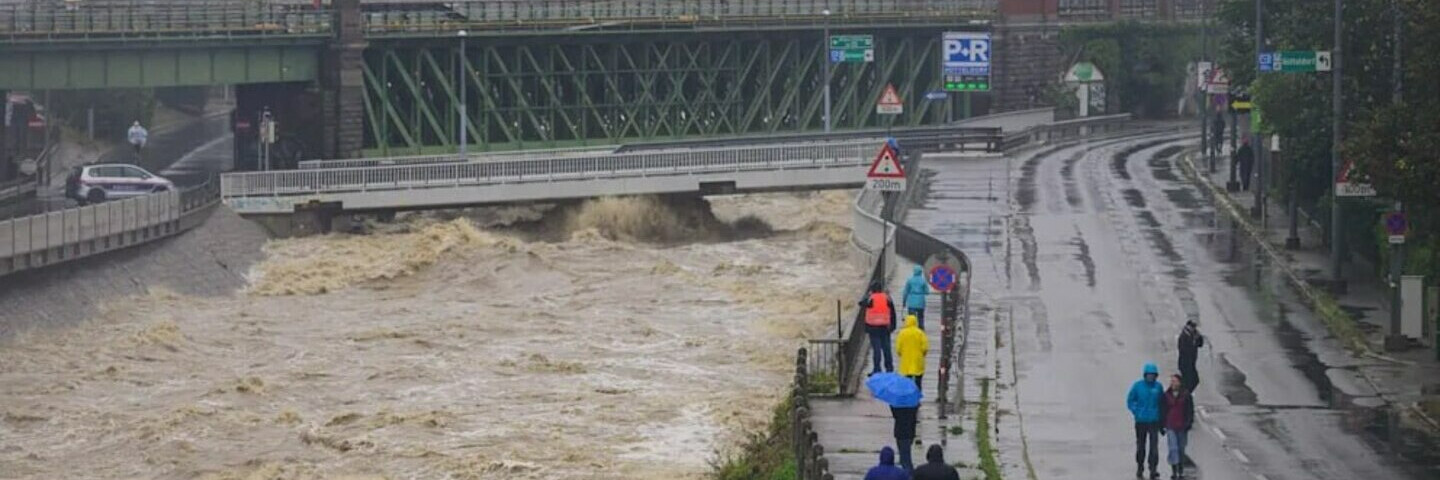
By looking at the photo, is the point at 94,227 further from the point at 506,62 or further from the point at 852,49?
the point at 852,49

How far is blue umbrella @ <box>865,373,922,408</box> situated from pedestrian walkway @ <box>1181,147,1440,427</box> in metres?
9.41

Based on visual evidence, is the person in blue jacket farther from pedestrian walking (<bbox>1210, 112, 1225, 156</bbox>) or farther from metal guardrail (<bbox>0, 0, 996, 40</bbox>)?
metal guardrail (<bbox>0, 0, 996, 40</bbox>)

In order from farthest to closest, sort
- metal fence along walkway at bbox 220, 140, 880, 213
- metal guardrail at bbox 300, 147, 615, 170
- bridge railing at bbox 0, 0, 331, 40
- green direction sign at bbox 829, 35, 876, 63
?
green direction sign at bbox 829, 35, 876, 63 < bridge railing at bbox 0, 0, 331, 40 < metal guardrail at bbox 300, 147, 615, 170 < metal fence along walkway at bbox 220, 140, 880, 213

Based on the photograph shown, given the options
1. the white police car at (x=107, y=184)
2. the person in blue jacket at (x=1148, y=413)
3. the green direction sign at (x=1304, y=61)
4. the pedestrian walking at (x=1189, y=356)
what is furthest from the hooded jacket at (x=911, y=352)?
the white police car at (x=107, y=184)

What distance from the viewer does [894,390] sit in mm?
30125

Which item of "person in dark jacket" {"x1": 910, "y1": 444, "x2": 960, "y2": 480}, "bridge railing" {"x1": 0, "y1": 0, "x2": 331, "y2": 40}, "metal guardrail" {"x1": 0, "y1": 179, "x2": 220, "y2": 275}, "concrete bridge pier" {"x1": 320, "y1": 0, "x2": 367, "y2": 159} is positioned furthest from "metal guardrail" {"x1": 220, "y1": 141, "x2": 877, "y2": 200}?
"person in dark jacket" {"x1": 910, "y1": 444, "x2": 960, "y2": 480}

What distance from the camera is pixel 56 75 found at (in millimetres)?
80250

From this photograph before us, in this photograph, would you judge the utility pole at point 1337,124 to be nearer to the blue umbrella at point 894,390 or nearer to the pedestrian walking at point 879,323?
the pedestrian walking at point 879,323

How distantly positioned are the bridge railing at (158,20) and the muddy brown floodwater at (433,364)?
15.2 m

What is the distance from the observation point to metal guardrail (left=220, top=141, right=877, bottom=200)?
70.2 meters

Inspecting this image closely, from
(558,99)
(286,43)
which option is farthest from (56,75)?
(558,99)

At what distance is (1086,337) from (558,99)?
56733 millimetres

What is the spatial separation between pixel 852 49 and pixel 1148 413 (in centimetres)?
6838

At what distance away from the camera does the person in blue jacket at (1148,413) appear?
31391 mm
